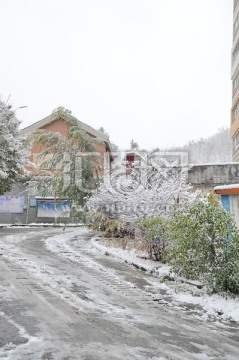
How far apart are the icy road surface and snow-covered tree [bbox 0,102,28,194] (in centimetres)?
1629

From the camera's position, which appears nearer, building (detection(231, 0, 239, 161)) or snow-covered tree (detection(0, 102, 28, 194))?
snow-covered tree (detection(0, 102, 28, 194))

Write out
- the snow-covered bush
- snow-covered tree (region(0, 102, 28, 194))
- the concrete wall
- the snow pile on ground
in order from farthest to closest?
snow-covered tree (region(0, 102, 28, 194))
the concrete wall
the snow-covered bush
the snow pile on ground

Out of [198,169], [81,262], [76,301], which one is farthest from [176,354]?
[198,169]

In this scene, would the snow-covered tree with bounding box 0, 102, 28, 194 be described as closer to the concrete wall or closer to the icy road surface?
the concrete wall

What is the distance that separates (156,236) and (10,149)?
16431mm

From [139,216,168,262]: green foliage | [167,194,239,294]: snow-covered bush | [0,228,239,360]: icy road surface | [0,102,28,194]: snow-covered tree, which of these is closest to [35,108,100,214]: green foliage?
[0,102,28,194]: snow-covered tree

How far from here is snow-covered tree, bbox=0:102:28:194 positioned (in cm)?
2514

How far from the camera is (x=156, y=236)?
453 inches

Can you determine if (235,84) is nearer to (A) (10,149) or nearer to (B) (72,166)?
(B) (72,166)

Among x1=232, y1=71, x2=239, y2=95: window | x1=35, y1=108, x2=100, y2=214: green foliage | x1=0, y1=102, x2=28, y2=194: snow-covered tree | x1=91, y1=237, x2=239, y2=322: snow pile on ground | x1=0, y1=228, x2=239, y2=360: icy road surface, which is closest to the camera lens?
x1=0, y1=228, x2=239, y2=360: icy road surface

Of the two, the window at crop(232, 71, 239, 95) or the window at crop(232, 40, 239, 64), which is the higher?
the window at crop(232, 40, 239, 64)

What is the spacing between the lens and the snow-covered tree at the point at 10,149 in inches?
990

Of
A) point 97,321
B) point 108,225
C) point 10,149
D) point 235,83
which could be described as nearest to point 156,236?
point 97,321

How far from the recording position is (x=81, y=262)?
1174 centimetres
